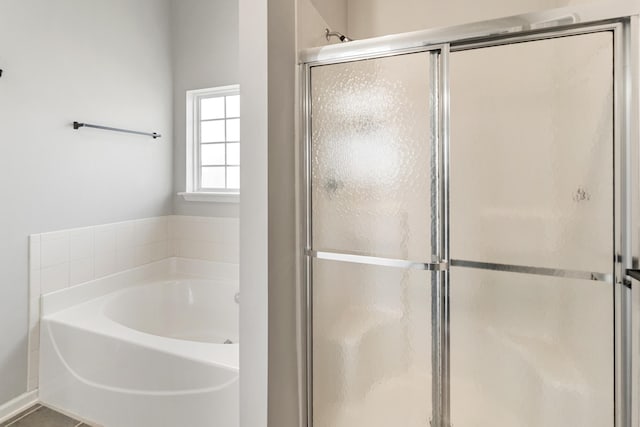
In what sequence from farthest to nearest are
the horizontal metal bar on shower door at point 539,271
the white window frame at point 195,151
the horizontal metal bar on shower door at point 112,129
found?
the white window frame at point 195,151 → the horizontal metal bar on shower door at point 112,129 → the horizontal metal bar on shower door at point 539,271

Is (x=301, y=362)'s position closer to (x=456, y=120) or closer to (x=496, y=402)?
(x=496, y=402)

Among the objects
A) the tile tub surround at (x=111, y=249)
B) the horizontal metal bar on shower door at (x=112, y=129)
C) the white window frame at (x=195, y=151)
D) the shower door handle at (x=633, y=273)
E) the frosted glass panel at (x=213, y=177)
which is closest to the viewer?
the shower door handle at (x=633, y=273)

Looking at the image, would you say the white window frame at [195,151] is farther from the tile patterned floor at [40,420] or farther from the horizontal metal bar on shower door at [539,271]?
the horizontal metal bar on shower door at [539,271]

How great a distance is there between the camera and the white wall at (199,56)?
2.63m

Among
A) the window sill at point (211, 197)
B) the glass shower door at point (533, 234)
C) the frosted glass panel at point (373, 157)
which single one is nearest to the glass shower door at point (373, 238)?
the frosted glass panel at point (373, 157)

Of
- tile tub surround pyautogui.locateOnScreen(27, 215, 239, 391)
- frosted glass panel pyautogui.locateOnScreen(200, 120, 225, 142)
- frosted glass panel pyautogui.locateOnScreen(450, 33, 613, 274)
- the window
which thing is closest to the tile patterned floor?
tile tub surround pyautogui.locateOnScreen(27, 215, 239, 391)

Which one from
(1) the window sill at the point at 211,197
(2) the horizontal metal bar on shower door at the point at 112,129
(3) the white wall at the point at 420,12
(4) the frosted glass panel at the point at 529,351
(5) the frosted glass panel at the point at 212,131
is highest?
(3) the white wall at the point at 420,12

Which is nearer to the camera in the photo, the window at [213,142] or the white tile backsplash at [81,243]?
the white tile backsplash at [81,243]

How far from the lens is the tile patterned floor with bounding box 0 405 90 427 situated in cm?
180

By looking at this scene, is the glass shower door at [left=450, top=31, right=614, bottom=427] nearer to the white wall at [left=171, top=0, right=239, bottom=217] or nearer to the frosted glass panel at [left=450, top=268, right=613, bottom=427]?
the frosted glass panel at [left=450, top=268, right=613, bottom=427]

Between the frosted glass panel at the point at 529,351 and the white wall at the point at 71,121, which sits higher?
the white wall at the point at 71,121

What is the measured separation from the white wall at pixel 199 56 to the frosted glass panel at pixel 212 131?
157 millimetres

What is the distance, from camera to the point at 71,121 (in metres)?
2.14

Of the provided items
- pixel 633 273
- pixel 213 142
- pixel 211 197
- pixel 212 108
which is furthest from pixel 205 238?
pixel 633 273
